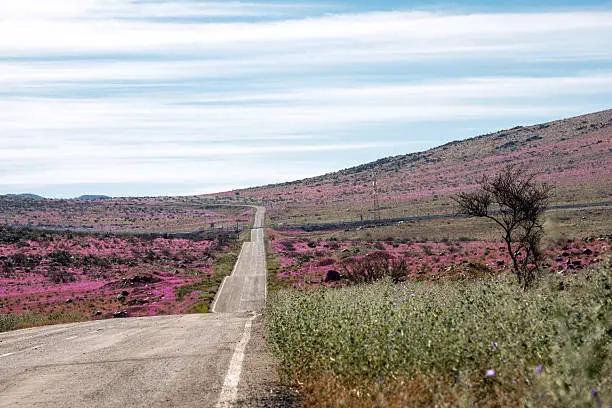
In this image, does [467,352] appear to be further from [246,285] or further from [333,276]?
[246,285]

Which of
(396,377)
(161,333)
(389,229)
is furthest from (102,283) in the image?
(396,377)

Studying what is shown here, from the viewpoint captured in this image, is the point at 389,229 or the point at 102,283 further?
the point at 389,229

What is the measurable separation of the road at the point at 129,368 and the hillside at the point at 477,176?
91.9 metres

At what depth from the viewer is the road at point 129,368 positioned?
957cm

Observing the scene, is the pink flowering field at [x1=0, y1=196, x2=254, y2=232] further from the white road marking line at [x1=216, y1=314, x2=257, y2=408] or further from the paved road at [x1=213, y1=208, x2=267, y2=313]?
the white road marking line at [x1=216, y1=314, x2=257, y2=408]

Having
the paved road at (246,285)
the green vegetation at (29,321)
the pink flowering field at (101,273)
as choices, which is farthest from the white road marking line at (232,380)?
the pink flowering field at (101,273)

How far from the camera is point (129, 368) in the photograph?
1238 centimetres

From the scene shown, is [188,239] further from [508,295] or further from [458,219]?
[508,295]

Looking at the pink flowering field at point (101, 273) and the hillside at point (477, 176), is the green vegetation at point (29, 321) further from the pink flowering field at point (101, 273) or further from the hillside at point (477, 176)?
the hillside at point (477, 176)

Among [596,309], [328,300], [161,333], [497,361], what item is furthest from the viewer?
[161,333]

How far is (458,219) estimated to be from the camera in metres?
96.9

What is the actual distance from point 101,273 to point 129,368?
54.6 meters

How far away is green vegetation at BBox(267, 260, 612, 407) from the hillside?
98.0m

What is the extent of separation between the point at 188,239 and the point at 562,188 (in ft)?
198
